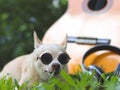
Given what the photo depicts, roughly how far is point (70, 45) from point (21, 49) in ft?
5.82

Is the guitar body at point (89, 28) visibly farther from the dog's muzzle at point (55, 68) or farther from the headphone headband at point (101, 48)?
the dog's muzzle at point (55, 68)

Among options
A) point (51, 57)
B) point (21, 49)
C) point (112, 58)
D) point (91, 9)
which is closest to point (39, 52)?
point (51, 57)

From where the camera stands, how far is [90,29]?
280cm

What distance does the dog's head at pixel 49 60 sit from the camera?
1.73 meters

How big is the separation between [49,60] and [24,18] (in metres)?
3.46

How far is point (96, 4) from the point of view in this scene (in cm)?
302

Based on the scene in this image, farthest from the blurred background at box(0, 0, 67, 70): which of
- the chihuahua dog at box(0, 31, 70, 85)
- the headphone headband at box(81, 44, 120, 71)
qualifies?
the chihuahua dog at box(0, 31, 70, 85)

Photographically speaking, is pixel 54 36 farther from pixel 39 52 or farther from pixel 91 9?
pixel 39 52

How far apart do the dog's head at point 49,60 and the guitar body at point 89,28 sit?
25.7 inches

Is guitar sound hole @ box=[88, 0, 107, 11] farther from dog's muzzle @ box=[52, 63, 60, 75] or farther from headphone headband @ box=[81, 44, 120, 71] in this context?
dog's muzzle @ box=[52, 63, 60, 75]

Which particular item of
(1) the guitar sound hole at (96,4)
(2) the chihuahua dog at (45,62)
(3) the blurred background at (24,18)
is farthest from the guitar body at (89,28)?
(3) the blurred background at (24,18)

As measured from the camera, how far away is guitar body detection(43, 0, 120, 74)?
96.6 inches

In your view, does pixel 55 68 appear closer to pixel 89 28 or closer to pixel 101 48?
pixel 101 48

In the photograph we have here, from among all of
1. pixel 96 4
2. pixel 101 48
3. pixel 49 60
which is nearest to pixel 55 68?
pixel 49 60
